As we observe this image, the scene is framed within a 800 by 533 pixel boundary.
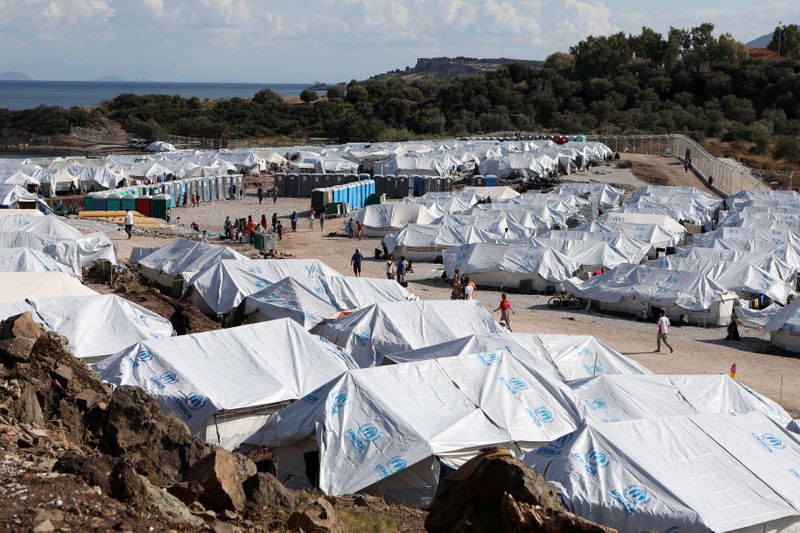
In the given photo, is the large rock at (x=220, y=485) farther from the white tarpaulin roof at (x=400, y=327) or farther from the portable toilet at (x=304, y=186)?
the portable toilet at (x=304, y=186)

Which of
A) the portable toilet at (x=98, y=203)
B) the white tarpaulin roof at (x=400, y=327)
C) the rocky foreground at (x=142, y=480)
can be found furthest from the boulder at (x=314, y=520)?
the portable toilet at (x=98, y=203)

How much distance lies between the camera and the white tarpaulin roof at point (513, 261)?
3131 cm

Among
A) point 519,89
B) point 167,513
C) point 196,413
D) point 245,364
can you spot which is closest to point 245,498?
point 167,513

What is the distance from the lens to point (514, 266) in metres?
31.5

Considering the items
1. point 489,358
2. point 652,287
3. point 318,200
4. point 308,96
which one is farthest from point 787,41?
point 489,358

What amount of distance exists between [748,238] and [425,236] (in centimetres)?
1153

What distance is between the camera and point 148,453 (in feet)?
35.4

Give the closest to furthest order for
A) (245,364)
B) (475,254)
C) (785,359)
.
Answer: (245,364) → (785,359) → (475,254)

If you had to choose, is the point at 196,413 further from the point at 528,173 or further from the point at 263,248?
the point at 528,173

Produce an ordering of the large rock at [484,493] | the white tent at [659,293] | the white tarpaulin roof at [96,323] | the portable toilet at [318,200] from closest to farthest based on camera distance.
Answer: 1. the large rock at [484,493]
2. the white tarpaulin roof at [96,323]
3. the white tent at [659,293]
4. the portable toilet at [318,200]

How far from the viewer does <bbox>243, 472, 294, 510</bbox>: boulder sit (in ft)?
30.9

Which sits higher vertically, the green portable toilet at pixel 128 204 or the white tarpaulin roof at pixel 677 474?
Answer: the white tarpaulin roof at pixel 677 474

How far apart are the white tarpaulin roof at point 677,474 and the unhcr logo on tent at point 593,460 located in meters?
0.01

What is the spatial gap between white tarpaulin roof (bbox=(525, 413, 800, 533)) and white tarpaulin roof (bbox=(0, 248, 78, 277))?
16500 millimetres
